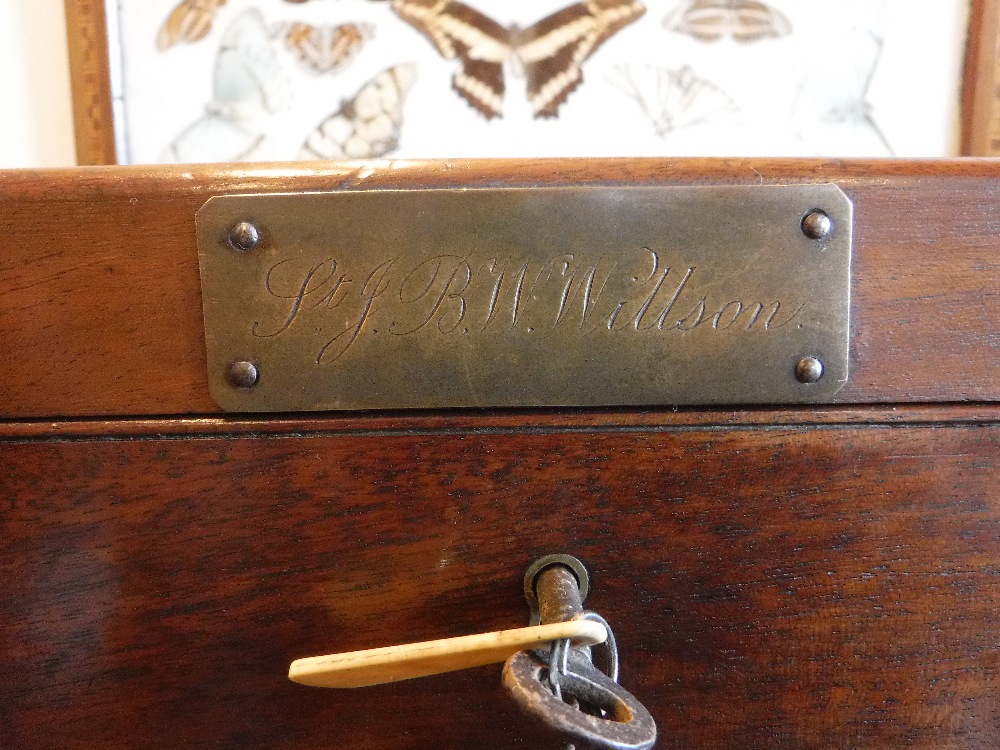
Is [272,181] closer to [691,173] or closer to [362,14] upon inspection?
[691,173]

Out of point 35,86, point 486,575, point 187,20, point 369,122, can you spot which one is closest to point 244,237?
point 486,575

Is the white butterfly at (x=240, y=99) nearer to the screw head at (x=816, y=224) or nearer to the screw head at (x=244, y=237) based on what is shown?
the screw head at (x=244, y=237)

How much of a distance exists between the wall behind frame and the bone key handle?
2.84ft

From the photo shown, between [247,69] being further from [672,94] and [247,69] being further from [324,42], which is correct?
[672,94]

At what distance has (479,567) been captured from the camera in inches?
18.0

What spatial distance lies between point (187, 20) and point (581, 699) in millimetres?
943

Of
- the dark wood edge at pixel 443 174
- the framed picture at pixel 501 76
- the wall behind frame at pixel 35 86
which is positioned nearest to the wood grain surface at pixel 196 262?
the dark wood edge at pixel 443 174

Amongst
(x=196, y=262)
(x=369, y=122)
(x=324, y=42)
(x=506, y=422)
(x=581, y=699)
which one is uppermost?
(x=324, y=42)

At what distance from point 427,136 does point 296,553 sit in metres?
0.63

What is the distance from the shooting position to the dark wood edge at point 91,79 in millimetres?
886

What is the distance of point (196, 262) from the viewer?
0.44 meters

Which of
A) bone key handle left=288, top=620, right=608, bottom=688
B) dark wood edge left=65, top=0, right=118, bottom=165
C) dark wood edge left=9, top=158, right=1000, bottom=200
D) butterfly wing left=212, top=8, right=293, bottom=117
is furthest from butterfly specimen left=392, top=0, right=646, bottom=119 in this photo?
bone key handle left=288, top=620, right=608, bottom=688

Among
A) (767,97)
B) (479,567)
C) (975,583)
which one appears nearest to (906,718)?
(975,583)

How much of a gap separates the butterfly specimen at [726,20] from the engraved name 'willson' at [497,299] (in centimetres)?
62
